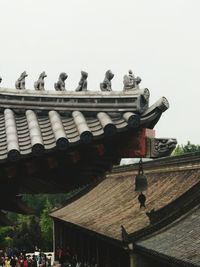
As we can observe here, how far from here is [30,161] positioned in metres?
6.12

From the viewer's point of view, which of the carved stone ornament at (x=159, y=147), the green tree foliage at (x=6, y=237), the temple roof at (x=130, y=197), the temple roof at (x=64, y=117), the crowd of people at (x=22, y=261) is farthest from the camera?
the green tree foliage at (x=6, y=237)

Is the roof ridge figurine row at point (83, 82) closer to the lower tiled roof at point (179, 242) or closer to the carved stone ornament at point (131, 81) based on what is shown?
the carved stone ornament at point (131, 81)

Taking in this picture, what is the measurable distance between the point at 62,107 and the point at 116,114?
88 centimetres

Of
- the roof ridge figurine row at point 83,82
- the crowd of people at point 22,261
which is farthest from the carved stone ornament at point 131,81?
the crowd of people at point 22,261

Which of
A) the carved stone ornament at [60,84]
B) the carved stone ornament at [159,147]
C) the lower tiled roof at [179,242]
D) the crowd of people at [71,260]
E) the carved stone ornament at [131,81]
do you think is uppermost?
the carved stone ornament at [60,84]

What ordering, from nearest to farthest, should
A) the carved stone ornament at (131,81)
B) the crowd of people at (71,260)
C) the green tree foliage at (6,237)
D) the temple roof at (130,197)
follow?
the carved stone ornament at (131,81) < the temple roof at (130,197) < the crowd of people at (71,260) < the green tree foliage at (6,237)

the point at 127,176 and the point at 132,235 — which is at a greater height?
the point at 127,176

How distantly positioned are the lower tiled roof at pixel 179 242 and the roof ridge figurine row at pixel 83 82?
8.08 m

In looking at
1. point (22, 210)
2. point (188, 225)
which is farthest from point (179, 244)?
point (22, 210)

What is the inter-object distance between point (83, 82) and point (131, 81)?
741 mm

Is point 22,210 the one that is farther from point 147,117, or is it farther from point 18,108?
point 147,117

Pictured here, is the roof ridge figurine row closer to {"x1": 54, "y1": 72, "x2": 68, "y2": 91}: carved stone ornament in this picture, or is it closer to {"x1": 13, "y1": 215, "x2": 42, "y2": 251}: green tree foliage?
{"x1": 54, "y1": 72, "x2": 68, "y2": 91}: carved stone ornament

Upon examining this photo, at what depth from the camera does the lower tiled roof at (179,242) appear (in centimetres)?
1521

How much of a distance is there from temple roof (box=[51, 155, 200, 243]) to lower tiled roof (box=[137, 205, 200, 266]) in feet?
2.81
